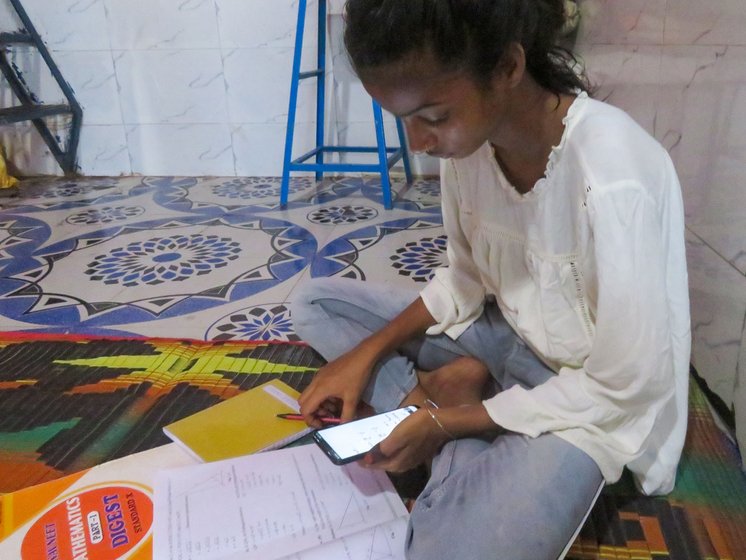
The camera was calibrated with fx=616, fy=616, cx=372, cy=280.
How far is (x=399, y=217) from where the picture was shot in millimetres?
1837

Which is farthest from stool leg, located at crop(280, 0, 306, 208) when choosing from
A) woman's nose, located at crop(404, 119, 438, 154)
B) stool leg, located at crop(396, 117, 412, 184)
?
woman's nose, located at crop(404, 119, 438, 154)

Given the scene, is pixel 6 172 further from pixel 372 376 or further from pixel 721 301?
pixel 721 301

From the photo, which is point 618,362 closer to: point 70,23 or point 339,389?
point 339,389

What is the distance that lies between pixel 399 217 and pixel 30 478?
126 centimetres

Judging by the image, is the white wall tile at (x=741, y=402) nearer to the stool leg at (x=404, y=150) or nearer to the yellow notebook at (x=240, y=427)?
the yellow notebook at (x=240, y=427)

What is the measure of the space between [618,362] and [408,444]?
22 cm

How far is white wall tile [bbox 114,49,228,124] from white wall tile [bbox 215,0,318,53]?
0.11 meters

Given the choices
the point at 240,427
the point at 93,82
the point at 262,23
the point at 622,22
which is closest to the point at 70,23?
the point at 93,82

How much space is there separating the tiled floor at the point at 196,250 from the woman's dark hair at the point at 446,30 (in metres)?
0.69

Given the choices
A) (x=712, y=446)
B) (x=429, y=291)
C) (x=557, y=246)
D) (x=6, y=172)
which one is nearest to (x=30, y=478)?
(x=429, y=291)

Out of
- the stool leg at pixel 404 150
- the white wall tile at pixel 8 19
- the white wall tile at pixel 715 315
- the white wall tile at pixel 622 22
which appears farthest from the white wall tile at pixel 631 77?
the white wall tile at pixel 8 19

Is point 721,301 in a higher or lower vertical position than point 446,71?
lower

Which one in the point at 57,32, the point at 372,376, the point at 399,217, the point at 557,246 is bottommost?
the point at 399,217

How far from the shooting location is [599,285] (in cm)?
53
